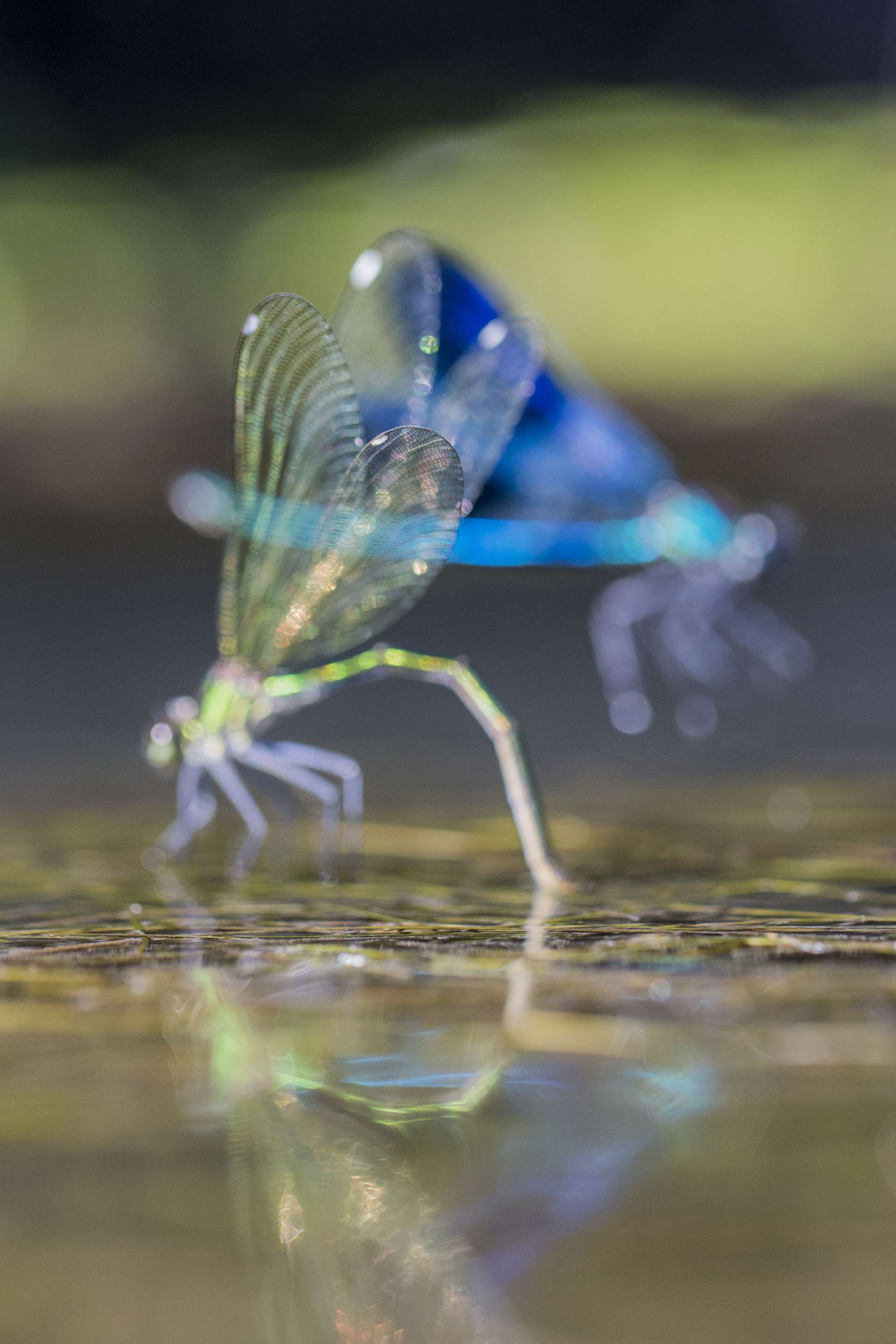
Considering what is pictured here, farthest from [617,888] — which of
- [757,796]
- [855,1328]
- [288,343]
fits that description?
[855,1328]

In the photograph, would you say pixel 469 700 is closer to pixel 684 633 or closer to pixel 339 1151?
pixel 339 1151

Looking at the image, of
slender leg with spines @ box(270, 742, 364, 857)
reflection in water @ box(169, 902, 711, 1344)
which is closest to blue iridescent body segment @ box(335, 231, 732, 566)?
slender leg with spines @ box(270, 742, 364, 857)

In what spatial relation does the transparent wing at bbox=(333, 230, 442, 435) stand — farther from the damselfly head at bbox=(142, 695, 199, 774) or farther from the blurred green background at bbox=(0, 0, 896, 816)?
the blurred green background at bbox=(0, 0, 896, 816)

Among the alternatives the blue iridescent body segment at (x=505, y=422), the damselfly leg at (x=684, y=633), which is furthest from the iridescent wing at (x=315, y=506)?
the damselfly leg at (x=684, y=633)

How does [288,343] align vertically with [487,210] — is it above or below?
below

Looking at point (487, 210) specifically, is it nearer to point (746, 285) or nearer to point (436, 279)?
point (746, 285)

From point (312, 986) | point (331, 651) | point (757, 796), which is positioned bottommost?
point (312, 986)

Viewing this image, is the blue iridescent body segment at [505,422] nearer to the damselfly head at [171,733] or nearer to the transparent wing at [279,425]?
the transparent wing at [279,425]
